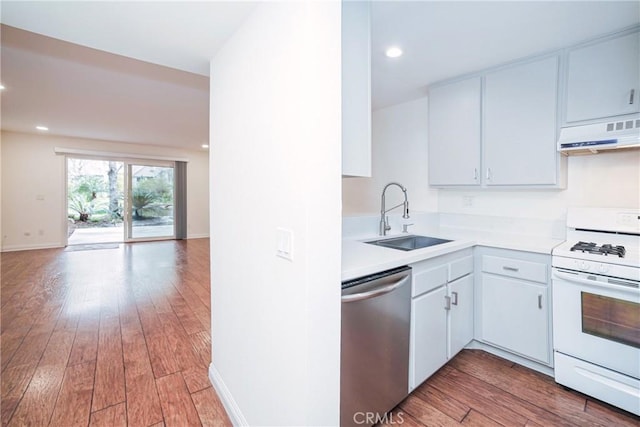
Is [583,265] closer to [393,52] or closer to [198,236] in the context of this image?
[393,52]

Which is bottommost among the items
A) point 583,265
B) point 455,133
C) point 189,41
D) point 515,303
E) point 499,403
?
point 499,403

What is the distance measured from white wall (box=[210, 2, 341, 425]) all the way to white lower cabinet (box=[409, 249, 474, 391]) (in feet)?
2.46

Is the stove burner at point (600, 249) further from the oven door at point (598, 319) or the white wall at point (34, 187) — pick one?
the white wall at point (34, 187)

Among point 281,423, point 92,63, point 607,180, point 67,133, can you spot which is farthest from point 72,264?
point 607,180

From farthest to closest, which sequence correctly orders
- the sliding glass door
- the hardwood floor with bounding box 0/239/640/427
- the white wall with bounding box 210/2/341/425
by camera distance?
the sliding glass door
the hardwood floor with bounding box 0/239/640/427
the white wall with bounding box 210/2/341/425

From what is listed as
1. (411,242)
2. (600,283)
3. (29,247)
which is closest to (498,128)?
(411,242)

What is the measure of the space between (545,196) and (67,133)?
793cm

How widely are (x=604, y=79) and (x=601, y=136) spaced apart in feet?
1.38

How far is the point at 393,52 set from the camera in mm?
2234

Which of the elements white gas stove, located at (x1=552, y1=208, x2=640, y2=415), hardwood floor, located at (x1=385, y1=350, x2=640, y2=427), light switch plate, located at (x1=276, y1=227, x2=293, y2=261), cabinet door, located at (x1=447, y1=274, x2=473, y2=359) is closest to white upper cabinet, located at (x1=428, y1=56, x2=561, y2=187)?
white gas stove, located at (x1=552, y1=208, x2=640, y2=415)

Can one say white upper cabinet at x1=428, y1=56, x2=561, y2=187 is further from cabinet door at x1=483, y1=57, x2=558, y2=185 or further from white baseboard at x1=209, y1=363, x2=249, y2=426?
white baseboard at x1=209, y1=363, x2=249, y2=426

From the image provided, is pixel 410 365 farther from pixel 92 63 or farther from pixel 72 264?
pixel 72 264

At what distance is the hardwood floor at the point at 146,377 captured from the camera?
1.62m

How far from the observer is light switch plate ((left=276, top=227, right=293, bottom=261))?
3.66ft
